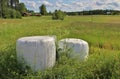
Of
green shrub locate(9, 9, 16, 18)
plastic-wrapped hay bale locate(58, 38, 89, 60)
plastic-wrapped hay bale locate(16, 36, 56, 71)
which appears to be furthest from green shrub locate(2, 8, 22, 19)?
plastic-wrapped hay bale locate(16, 36, 56, 71)

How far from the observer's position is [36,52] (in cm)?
558

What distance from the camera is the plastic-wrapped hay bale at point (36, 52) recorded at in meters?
5.60

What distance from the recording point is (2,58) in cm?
611

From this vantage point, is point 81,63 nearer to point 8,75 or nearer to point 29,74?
point 29,74

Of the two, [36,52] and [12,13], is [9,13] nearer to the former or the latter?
[12,13]

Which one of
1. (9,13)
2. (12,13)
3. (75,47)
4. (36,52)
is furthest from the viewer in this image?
(9,13)

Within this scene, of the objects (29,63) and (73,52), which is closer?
(29,63)

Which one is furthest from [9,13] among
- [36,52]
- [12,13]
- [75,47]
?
[36,52]

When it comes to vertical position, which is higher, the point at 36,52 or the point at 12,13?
the point at 36,52

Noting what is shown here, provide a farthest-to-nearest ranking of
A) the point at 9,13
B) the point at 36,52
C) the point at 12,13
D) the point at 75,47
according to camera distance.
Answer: the point at 9,13, the point at 12,13, the point at 75,47, the point at 36,52

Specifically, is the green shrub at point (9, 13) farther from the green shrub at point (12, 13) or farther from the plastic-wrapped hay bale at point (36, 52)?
Answer: the plastic-wrapped hay bale at point (36, 52)

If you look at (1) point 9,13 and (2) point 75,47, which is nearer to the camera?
(2) point 75,47

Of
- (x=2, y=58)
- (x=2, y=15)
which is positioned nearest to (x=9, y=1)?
(x=2, y=15)

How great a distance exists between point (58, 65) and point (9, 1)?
8744cm
